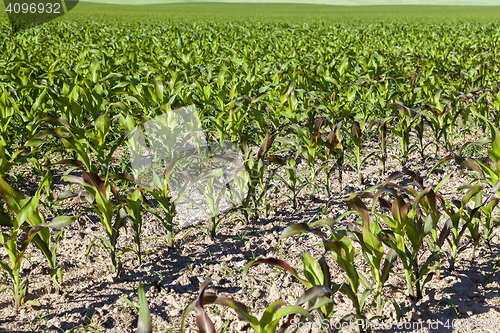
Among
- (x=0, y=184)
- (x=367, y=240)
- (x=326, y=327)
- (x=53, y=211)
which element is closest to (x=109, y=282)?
(x=0, y=184)

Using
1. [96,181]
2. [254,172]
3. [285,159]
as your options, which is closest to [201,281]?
[96,181]

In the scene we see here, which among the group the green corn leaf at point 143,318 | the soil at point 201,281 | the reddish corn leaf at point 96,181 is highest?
the reddish corn leaf at point 96,181

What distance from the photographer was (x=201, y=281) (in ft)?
7.13

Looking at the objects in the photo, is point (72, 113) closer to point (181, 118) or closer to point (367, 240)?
point (181, 118)

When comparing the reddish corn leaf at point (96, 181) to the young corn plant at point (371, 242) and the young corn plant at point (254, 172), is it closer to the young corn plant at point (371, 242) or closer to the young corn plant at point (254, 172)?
the young corn plant at point (254, 172)

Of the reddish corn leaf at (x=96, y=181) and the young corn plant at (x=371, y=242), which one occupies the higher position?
the reddish corn leaf at (x=96, y=181)

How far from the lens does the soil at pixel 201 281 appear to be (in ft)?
6.08

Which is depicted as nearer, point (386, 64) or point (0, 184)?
point (0, 184)

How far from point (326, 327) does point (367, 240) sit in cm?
41

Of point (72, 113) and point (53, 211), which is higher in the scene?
point (72, 113)

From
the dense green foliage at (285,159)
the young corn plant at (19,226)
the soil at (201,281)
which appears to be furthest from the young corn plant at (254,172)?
the young corn plant at (19,226)

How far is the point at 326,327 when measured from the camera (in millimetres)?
1651

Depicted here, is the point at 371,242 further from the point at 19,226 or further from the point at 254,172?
the point at 19,226

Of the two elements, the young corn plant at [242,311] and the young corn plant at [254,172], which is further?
the young corn plant at [254,172]
